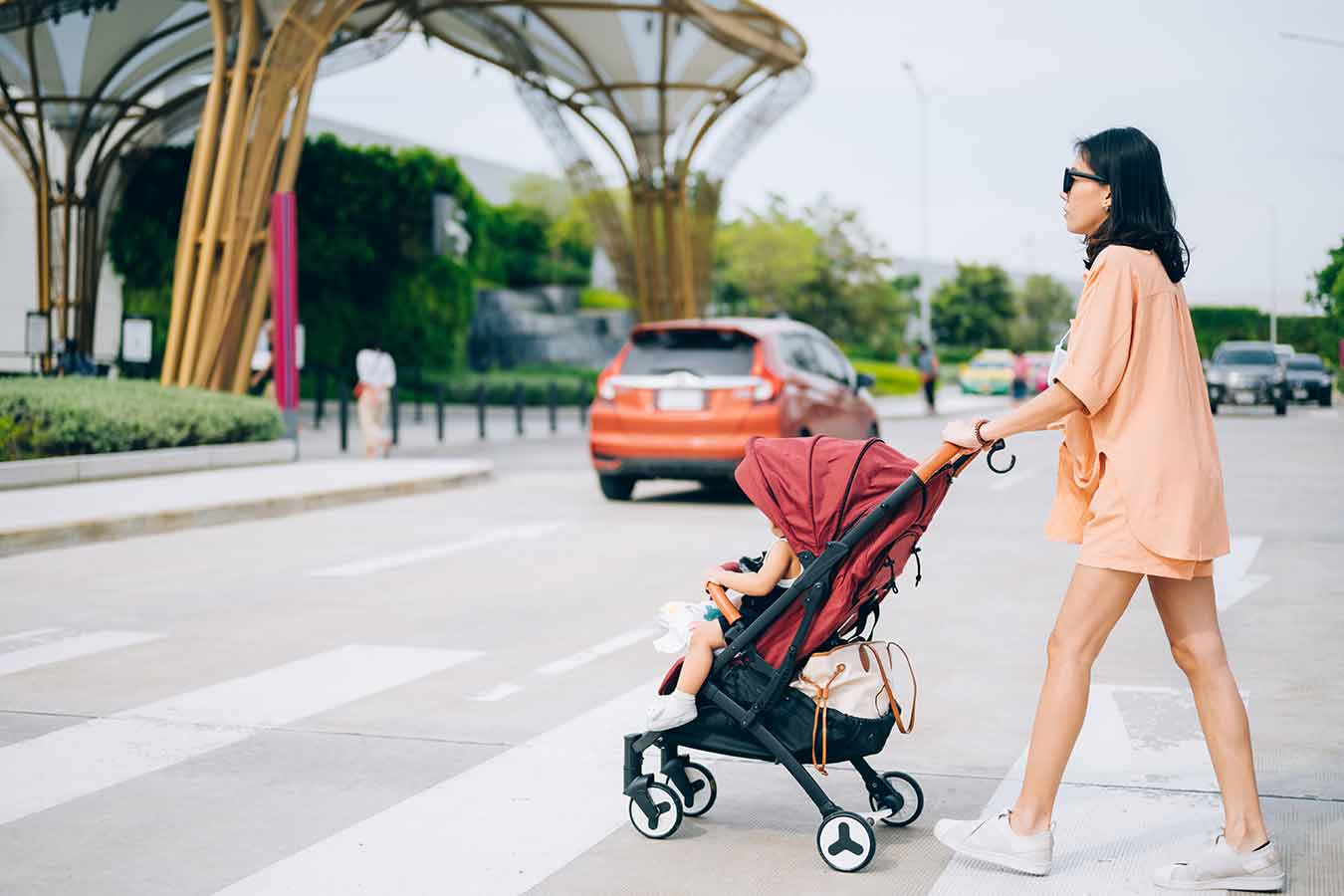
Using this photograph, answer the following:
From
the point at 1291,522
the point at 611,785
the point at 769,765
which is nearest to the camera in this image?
the point at 611,785

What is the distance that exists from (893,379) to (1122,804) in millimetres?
53848

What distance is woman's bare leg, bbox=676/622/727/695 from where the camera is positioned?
475cm

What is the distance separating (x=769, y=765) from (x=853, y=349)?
64.2 m

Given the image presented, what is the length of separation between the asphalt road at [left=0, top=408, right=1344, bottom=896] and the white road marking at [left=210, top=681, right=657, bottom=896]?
1 cm

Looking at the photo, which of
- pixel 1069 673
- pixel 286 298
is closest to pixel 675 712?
pixel 1069 673

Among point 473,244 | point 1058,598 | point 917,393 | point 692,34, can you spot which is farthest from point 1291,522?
point 917,393

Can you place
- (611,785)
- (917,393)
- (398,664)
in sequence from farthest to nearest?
(917,393) → (398,664) → (611,785)

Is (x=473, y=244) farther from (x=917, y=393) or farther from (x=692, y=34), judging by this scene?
(x=917, y=393)

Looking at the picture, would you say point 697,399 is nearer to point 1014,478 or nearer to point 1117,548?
point 1014,478

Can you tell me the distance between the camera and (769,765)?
19.0ft

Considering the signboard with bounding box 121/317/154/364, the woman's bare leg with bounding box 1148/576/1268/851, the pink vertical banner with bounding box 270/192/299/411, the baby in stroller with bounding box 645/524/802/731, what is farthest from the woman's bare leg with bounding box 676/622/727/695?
the signboard with bounding box 121/317/154/364

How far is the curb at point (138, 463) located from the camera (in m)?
15.3

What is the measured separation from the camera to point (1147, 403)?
4.34 meters

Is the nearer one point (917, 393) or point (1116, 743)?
point (1116, 743)
